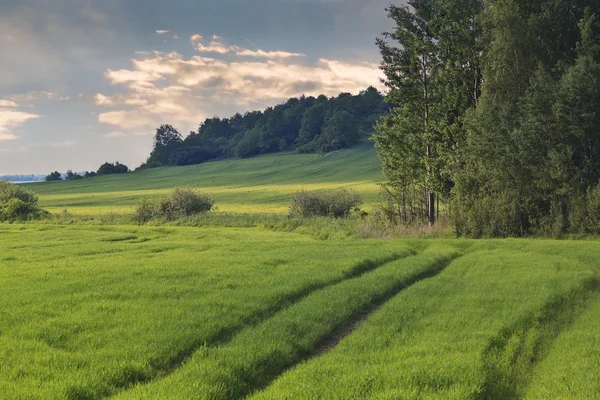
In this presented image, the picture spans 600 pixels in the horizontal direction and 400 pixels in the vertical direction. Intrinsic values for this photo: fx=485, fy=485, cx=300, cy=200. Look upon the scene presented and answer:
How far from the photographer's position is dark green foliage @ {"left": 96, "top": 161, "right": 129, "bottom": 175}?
600ft

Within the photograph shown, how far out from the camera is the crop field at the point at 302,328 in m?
8.95

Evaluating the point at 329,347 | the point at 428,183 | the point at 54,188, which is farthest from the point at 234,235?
the point at 54,188

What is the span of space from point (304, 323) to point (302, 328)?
343 mm

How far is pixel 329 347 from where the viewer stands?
11.9 meters

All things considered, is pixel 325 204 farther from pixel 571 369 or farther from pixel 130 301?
pixel 571 369

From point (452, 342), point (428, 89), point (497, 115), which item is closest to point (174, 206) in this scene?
point (428, 89)

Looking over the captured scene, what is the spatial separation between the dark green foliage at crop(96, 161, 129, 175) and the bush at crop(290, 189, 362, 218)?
147821mm

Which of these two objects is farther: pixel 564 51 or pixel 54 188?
pixel 54 188

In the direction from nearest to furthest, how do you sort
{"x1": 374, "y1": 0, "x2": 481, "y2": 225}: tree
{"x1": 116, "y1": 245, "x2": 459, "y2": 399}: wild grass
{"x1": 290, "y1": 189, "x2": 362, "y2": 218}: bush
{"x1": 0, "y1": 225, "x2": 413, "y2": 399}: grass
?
{"x1": 116, "y1": 245, "x2": 459, "y2": 399}: wild grass, {"x1": 0, "y1": 225, "x2": 413, "y2": 399}: grass, {"x1": 374, "y1": 0, "x2": 481, "y2": 225}: tree, {"x1": 290, "y1": 189, "x2": 362, "y2": 218}: bush

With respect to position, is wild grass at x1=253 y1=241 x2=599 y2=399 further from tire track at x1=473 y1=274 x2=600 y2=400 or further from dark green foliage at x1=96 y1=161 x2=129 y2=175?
dark green foliage at x1=96 y1=161 x2=129 y2=175

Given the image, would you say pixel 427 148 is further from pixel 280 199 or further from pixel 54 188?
pixel 54 188

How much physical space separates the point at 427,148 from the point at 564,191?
12.6 meters

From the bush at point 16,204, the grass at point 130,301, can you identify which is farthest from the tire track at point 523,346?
the bush at point 16,204

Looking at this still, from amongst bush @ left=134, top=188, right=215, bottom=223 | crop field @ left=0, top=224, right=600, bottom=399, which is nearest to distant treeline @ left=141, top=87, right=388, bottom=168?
bush @ left=134, top=188, right=215, bottom=223
